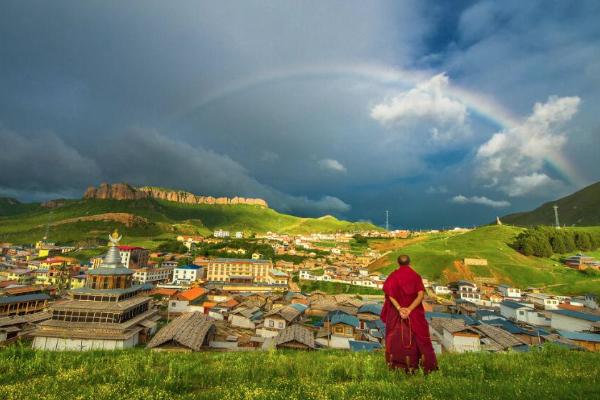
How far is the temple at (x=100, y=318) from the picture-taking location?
33344mm

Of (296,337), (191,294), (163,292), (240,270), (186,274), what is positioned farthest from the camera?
(240,270)

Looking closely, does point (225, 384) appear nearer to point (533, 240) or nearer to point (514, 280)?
point (514, 280)

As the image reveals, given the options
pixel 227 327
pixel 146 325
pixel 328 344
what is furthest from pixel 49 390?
pixel 227 327

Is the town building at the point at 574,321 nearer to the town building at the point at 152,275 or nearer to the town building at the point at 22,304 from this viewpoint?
the town building at the point at 22,304

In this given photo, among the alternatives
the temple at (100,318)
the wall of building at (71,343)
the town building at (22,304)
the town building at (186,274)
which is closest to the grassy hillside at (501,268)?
the town building at (186,274)

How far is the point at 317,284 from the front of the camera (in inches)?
3625

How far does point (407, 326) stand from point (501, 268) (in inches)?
4489

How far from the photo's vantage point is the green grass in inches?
240

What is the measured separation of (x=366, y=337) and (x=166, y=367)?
3673 centimetres

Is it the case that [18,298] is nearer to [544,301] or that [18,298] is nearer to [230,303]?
[230,303]

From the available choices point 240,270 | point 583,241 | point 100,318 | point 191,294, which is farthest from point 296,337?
point 583,241

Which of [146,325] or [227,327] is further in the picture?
[227,327]

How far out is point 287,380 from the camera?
24.3ft

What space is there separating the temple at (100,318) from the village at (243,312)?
0.11 m
